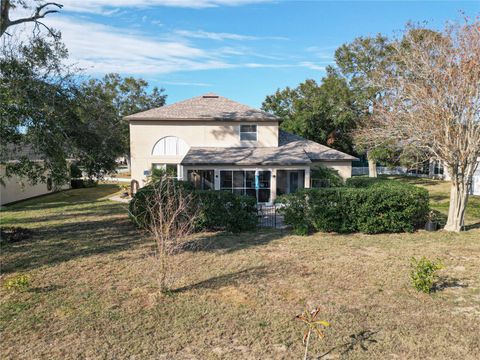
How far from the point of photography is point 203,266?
9.05 metres

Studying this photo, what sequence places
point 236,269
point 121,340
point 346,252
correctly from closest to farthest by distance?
1. point 121,340
2. point 236,269
3. point 346,252

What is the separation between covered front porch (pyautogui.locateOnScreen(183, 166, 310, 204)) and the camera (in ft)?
64.8

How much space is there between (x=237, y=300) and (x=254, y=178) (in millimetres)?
13438

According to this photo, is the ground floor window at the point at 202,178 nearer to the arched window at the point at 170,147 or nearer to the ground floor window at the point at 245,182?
the ground floor window at the point at 245,182

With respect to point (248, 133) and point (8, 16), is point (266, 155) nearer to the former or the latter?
point (248, 133)

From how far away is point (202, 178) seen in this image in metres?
21.1

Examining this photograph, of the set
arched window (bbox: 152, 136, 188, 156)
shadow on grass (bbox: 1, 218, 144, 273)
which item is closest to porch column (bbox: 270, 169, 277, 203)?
arched window (bbox: 152, 136, 188, 156)

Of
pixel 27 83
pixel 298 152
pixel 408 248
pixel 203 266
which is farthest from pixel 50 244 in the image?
pixel 298 152

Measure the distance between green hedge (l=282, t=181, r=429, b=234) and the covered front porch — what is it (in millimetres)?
6552

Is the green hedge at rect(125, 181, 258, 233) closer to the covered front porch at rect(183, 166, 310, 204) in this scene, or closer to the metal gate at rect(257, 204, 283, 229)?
the metal gate at rect(257, 204, 283, 229)

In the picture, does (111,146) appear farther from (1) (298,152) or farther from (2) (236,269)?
(1) (298,152)

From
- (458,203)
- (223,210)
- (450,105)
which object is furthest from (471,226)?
(223,210)

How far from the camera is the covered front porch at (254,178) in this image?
19.8m

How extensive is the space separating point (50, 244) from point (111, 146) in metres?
4.17
